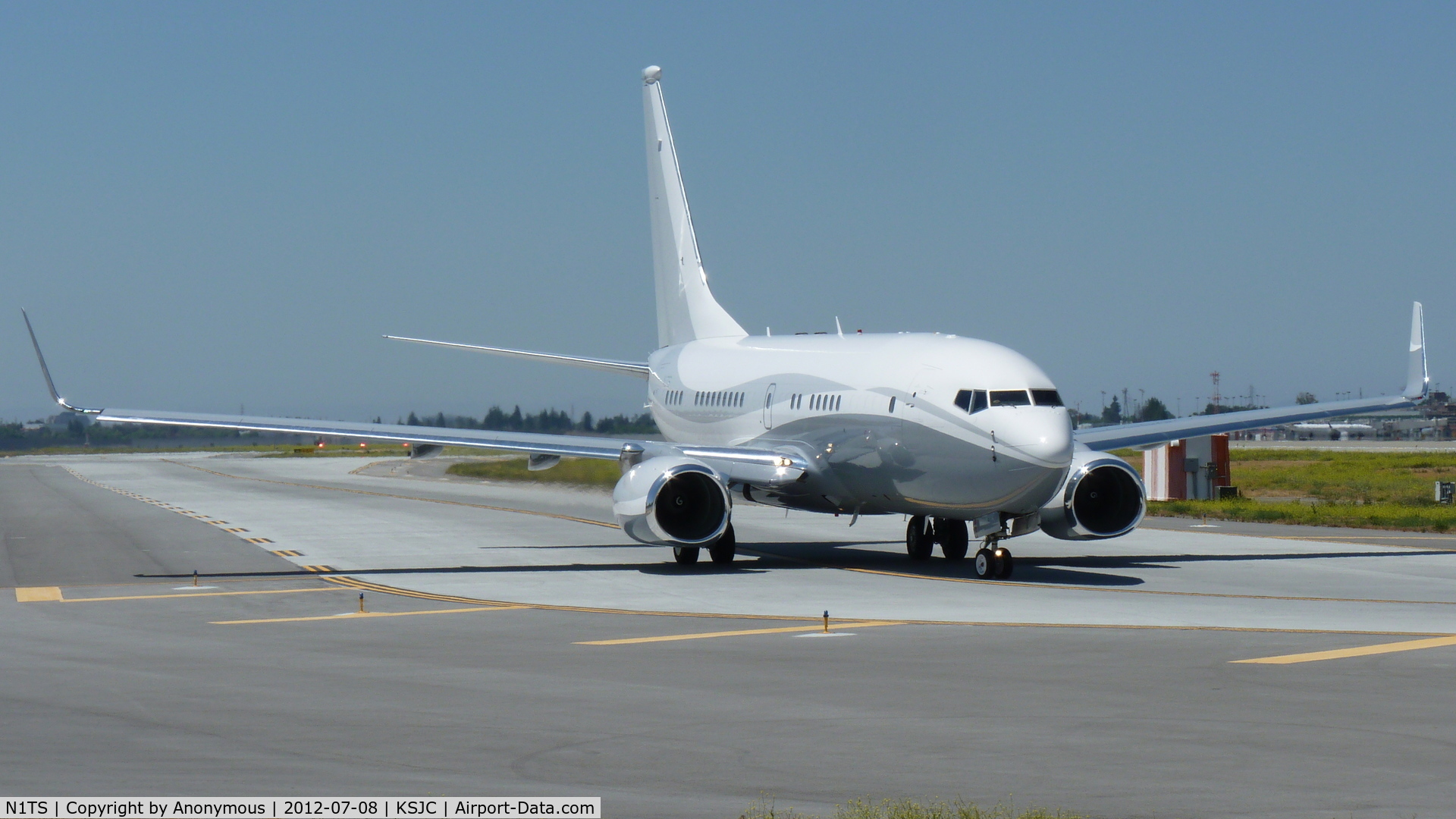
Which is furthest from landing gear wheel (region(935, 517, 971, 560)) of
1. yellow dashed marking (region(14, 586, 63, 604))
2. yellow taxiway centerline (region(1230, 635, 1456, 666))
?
yellow dashed marking (region(14, 586, 63, 604))

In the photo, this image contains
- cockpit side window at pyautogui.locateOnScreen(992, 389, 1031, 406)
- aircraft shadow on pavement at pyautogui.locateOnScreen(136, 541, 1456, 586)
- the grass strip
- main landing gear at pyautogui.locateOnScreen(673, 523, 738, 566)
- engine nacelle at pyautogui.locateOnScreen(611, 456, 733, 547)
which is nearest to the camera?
cockpit side window at pyautogui.locateOnScreen(992, 389, 1031, 406)

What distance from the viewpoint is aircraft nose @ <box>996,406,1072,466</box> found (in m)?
25.6

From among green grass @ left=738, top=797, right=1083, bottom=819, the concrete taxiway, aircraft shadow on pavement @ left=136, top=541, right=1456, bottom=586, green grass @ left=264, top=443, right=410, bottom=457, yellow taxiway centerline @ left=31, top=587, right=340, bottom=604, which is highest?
green grass @ left=264, top=443, right=410, bottom=457

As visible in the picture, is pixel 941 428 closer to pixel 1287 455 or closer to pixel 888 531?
pixel 888 531

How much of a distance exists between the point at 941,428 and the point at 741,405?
8051mm

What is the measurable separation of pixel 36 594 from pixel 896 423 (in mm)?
15077

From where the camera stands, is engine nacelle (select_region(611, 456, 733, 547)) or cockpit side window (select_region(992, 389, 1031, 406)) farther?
engine nacelle (select_region(611, 456, 733, 547))

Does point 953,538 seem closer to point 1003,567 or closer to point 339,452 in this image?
point 1003,567

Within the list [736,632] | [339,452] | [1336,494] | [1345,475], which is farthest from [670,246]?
[339,452]

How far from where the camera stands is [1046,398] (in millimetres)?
26781

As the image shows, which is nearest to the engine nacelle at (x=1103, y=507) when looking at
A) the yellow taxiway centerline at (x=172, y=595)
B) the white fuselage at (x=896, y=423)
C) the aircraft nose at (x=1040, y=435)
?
the white fuselage at (x=896, y=423)

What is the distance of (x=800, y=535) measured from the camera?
3956 cm

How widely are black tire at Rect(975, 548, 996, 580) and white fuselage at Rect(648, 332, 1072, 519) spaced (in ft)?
2.48

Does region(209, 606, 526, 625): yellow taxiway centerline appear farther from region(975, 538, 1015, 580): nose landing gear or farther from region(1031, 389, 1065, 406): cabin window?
region(1031, 389, 1065, 406): cabin window
